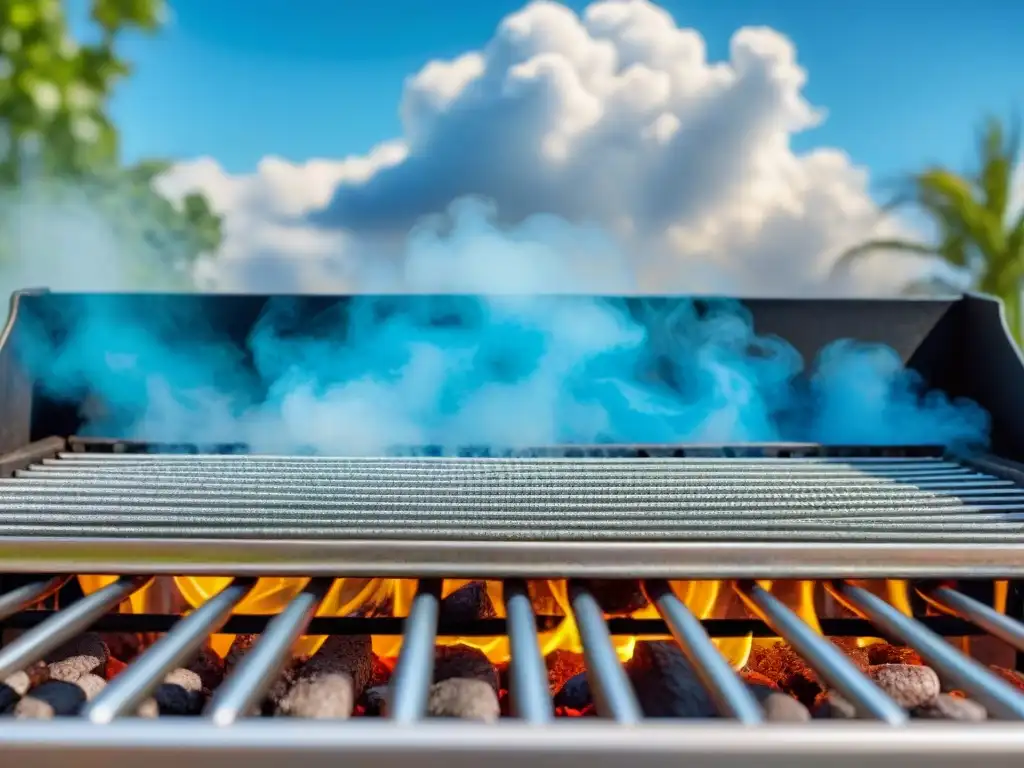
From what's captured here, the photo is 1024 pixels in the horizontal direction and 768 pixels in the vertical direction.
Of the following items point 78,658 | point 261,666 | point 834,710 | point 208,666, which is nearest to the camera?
point 261,666

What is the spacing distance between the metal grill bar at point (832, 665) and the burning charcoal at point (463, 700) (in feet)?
1.18

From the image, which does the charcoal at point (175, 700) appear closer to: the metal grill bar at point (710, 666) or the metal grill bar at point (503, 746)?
the metal grill bar at point (503, 746)

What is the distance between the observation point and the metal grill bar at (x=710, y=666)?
0.71m

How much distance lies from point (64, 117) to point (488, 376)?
7462mm

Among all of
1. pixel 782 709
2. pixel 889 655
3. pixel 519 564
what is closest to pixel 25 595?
pixel 519 564

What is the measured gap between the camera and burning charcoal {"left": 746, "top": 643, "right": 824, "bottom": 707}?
126 cm

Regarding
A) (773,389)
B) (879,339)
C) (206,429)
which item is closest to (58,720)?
(206,429)

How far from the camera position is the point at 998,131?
8.98 metres

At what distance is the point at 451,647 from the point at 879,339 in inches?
54.7

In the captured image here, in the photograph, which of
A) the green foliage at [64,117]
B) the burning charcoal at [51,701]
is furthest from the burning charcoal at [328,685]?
the green foliage at [64,117]

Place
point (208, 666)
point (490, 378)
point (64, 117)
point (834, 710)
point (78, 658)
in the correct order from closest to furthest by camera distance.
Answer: point (834, 710) → point (78, 658) → point (208, 666) → point (490, 378) → point (64, 117)

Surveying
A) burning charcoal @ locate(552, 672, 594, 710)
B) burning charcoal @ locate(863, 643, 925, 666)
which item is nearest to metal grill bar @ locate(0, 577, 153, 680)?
burning charcoal @ locate(552, 672, 594, 710)

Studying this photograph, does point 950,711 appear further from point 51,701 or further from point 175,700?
point 51,701

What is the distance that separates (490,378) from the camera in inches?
78.3
